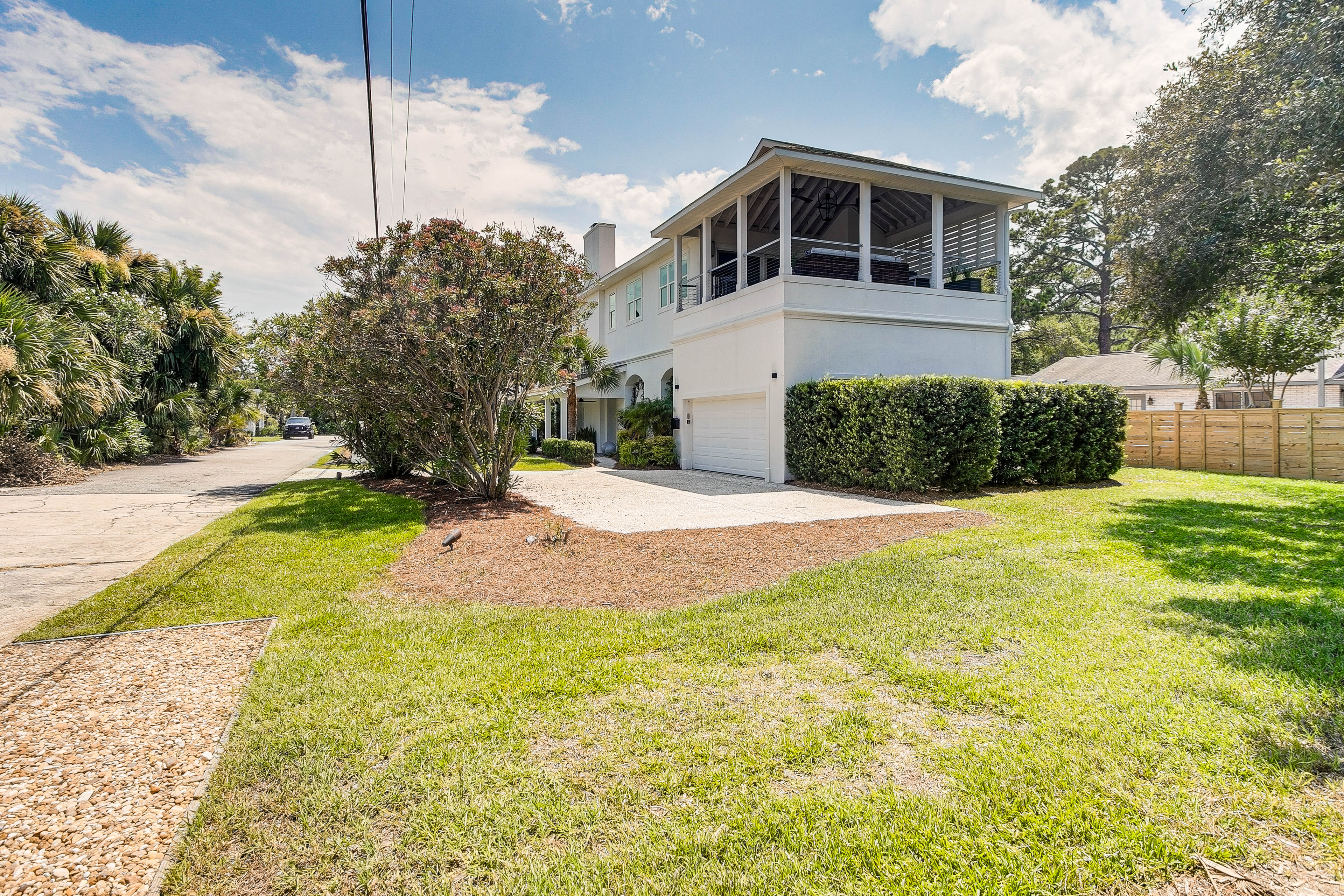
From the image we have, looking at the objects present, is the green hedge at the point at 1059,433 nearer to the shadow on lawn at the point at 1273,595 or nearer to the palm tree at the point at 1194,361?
the shadow on lawn at the point at 1273,595

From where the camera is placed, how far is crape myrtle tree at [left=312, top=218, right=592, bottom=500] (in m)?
9.20

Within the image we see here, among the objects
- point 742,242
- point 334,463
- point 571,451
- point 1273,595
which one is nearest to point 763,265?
point 742,242

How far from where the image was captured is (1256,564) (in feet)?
19.4

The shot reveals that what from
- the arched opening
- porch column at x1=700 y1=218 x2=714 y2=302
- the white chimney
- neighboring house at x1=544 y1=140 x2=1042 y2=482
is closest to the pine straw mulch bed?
neighboring house at x1=544 y1=140 x2=1042 y2=482

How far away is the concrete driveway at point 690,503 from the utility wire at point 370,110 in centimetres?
540

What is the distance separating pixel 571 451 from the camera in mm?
20312

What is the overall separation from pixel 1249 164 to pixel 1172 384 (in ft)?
67.0

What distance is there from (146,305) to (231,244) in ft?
38.6

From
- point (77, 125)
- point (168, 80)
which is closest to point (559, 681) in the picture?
point (168, 80)

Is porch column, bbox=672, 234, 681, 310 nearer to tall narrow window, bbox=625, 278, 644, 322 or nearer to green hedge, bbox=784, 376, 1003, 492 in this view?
tall narrow window, bbox=625, 278, 644, 322

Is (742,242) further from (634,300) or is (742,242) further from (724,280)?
(634,300)

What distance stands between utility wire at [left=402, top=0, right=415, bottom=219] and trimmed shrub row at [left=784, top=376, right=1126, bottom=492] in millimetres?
8929

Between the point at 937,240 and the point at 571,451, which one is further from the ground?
the point at 937,240

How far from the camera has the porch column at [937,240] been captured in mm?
14484
